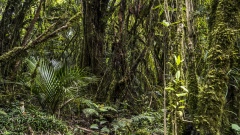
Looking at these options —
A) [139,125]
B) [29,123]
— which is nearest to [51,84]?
[29,123]

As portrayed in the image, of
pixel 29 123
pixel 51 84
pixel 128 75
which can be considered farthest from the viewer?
pixel 128 75

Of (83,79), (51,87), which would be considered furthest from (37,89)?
(83,79)

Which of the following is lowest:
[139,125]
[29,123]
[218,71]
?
[139,125]

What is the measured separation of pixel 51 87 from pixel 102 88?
1.09m

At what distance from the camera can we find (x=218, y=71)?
164 centimetres

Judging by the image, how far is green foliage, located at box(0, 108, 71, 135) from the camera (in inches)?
127

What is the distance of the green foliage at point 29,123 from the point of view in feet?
10.5

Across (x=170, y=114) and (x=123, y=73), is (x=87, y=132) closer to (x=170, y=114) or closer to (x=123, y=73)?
(x=123, y=73)

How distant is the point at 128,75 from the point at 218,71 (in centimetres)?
308

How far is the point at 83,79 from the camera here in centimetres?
444

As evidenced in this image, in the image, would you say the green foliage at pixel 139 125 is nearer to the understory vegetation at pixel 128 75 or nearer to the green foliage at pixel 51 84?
the understory vegetation at pixel 128 75

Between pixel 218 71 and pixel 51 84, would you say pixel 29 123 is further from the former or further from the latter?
pixel 218 71

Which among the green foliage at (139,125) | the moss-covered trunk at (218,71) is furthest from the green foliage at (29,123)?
the moss-covered trunk at (218,71)

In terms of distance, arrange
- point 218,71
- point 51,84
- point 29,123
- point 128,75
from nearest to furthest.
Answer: point 218,71
point 29,123
point 51,84
point 128,75
